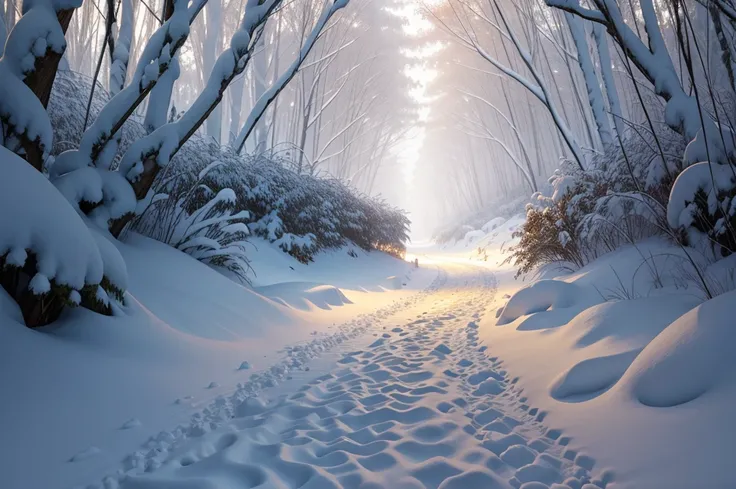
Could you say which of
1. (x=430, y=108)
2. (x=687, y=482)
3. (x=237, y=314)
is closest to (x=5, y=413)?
(x=237, y=314)

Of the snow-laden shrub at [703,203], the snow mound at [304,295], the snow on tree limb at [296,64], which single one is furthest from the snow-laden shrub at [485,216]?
the snow-laden shrub at [703,203]

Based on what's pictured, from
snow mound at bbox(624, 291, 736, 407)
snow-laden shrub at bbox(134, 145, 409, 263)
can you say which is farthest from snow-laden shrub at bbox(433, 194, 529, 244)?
snow mound at bbox(624, 291, 736, 407)

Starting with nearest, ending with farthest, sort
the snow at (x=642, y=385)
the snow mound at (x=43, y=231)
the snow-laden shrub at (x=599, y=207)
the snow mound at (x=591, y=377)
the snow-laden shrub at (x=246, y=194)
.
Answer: the snow at (x=642, y=385) → the snow mound at (x=43, y=231) → the snow mound at (x=591, y=377) → the snow-laden shrub at (x=599, y=207) → the snow-laden shrub at (x=246, y=194)

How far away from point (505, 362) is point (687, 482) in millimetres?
1826

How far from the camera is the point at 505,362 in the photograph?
3070 mm

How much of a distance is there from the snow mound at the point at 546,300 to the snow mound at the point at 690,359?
6.48ft

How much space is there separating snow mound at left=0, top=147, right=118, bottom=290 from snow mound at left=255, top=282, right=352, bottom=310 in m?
3.01

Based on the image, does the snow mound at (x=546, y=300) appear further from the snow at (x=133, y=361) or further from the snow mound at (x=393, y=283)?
the snow mound at (x=393, y=283)

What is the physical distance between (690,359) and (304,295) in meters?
4.87

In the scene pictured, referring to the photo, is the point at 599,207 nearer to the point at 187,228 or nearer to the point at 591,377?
the point at 591,377

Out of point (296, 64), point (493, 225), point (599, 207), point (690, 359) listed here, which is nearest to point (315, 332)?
point (690, 359)

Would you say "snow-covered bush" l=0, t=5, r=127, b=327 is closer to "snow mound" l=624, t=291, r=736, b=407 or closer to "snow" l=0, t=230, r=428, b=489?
"snow" l=0, t=230, r=428, b=489

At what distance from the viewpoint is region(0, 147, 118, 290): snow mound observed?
199 centimetres

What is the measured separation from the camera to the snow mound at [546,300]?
3.91m
